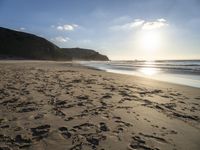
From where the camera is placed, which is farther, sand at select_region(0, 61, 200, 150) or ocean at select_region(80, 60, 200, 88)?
ocean at select_region(80, 60, 200, 88)

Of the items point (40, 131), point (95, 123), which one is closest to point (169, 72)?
point (95, 123)

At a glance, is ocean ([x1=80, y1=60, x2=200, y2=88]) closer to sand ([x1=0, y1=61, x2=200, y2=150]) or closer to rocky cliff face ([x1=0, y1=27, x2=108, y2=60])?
sand ([x1=0, y1=61, x2=200, y2=150])

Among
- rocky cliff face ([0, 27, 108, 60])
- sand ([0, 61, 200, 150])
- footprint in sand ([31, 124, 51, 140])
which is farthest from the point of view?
rocky cliff face ([0, 27, 108, 60])

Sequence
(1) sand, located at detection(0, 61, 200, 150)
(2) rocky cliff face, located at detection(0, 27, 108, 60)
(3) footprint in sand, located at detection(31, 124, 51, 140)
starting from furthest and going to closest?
1. (2) rocky cliff face, located at detection(0, 27, 108, 60)
2. (3) footprint in sand, located at detection(31, 124, 51, 140)
3. (1) sand, located at detection(0, 61, 200, 150)

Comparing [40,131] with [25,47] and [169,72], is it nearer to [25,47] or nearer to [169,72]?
[169,72]

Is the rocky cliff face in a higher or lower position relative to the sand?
higher

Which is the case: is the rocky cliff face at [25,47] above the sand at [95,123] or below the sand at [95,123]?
above

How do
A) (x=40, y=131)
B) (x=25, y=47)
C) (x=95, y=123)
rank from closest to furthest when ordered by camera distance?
(x=40, y=131) < (x=95, y=123) < (x=25, y=47)

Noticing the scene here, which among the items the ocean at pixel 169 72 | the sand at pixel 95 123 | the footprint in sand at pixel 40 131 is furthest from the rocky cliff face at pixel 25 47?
the footprint in sand at pixel 40 131

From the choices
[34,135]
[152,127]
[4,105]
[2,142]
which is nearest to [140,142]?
[152,127]

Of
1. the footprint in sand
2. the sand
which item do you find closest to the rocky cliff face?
the sand

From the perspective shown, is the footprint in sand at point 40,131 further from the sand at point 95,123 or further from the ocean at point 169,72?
the ocean at point 169,72

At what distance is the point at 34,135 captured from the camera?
433cm

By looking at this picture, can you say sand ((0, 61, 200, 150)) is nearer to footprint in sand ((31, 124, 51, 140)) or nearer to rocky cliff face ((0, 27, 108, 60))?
footprint in sand ((31, 124, 51, 140))
